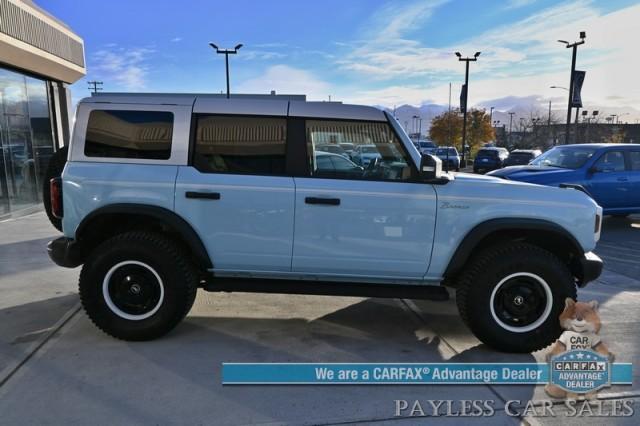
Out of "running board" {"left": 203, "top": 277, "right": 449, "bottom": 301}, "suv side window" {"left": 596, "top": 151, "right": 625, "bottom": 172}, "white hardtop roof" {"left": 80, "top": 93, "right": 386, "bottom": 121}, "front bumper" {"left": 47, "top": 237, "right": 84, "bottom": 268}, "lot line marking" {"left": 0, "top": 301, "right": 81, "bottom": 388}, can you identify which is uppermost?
"white hardtop roof" {"left": 80, "top": 93, "right": 386, "bottom": 121}

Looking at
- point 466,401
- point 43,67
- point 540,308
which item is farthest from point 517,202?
point 43,67

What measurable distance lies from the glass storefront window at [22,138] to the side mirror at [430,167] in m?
10.1

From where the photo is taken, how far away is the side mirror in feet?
11.4

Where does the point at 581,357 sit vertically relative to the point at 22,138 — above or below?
below

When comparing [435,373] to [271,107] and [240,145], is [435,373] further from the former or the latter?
[271,107]

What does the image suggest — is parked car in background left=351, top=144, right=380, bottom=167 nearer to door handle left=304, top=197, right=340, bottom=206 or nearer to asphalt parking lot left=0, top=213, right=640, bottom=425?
door handle left=304, top=197, right=340, bottom=206

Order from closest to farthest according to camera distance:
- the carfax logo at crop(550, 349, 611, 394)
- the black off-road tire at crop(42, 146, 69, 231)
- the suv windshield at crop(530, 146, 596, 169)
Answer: the carfax logo at crop(550, 349, 611, 394) → the black off-road tire at crop(42, 146, 69, 231) → the suv windshield at crop(530, 146, 596, 169)

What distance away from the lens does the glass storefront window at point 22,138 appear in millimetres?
10141

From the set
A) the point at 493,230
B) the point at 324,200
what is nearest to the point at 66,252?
the point at 324,200

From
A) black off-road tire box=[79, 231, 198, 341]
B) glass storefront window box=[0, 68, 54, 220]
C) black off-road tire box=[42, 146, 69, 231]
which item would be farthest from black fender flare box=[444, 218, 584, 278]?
glass storefront window box=[0, 68, 54, 220]

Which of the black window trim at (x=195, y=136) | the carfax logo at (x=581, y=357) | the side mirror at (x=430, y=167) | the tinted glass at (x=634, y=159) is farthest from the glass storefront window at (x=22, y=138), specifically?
the tinted glass at (x=634, y=159)

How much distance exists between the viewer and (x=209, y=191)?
11.8ft

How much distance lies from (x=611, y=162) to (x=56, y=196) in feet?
31.9

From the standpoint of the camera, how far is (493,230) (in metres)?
3.54
